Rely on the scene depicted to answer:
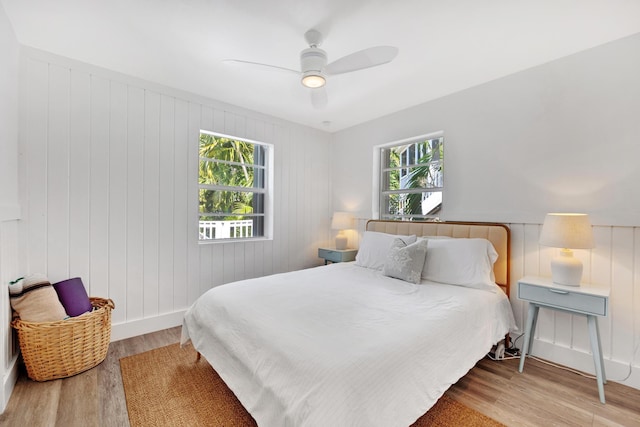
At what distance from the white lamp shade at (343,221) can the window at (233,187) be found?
3.09ft

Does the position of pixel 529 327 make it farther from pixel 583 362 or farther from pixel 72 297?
pixel 72 297

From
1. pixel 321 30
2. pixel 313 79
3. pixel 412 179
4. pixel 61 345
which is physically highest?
pixel 321 30

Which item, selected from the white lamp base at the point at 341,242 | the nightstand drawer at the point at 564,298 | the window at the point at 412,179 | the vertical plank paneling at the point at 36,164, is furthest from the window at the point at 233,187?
the nightstand drawer at the point at 564,298

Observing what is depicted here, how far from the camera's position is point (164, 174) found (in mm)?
2926

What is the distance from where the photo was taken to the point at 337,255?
381 cm

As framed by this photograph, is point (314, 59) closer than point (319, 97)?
Yes

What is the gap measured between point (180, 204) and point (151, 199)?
278 mm

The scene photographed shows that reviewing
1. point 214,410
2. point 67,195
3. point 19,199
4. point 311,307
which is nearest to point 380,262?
point 311,307

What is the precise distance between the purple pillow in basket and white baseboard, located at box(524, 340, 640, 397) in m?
3.55

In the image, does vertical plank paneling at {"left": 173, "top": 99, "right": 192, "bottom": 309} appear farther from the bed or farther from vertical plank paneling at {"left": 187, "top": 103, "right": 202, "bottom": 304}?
the bed

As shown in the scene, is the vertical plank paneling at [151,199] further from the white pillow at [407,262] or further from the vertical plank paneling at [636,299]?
the vertical plank paneling at [636,299]

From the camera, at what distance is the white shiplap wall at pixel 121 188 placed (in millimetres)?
2312

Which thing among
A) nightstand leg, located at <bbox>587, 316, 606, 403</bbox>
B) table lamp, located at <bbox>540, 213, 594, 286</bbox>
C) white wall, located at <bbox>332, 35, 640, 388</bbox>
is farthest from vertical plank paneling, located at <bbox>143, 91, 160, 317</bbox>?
nightstand leg, located at <bbox>587, 316, 606, 403</bbox>

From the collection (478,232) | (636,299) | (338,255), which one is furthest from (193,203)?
(636,299)
